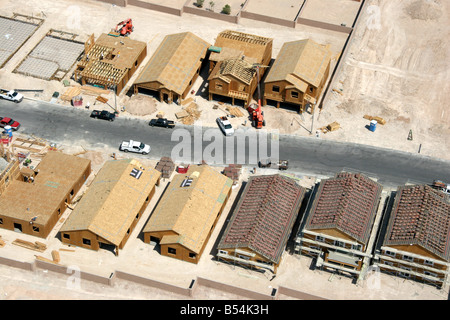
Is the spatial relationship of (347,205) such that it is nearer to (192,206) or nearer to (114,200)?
(192,206)

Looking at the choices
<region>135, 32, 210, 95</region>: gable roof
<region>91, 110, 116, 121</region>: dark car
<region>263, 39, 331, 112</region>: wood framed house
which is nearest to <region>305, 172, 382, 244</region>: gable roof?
<region>263, 39, 331, 112</region>: wood framed house

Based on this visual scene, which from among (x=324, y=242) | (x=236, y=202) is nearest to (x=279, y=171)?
(x=236, y=202)

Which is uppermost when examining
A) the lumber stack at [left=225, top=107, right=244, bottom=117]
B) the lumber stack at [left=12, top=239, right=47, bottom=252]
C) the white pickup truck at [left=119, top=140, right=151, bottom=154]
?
the lumber stack at [left=225, top=107, right=244, bottom=117]

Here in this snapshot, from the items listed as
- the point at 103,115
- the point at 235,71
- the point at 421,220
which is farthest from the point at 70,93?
the point at 421,220

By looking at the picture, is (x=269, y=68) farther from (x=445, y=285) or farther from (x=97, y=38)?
(x=445, y=285)

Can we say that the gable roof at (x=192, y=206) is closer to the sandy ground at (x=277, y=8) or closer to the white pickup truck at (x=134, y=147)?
the white pickup truck at (x=134, y=147)

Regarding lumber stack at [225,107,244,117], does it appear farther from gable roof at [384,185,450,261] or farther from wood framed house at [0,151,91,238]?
gable roof at [384,185,450,261]

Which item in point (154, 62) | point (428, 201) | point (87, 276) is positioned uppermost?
point (154, 62)
